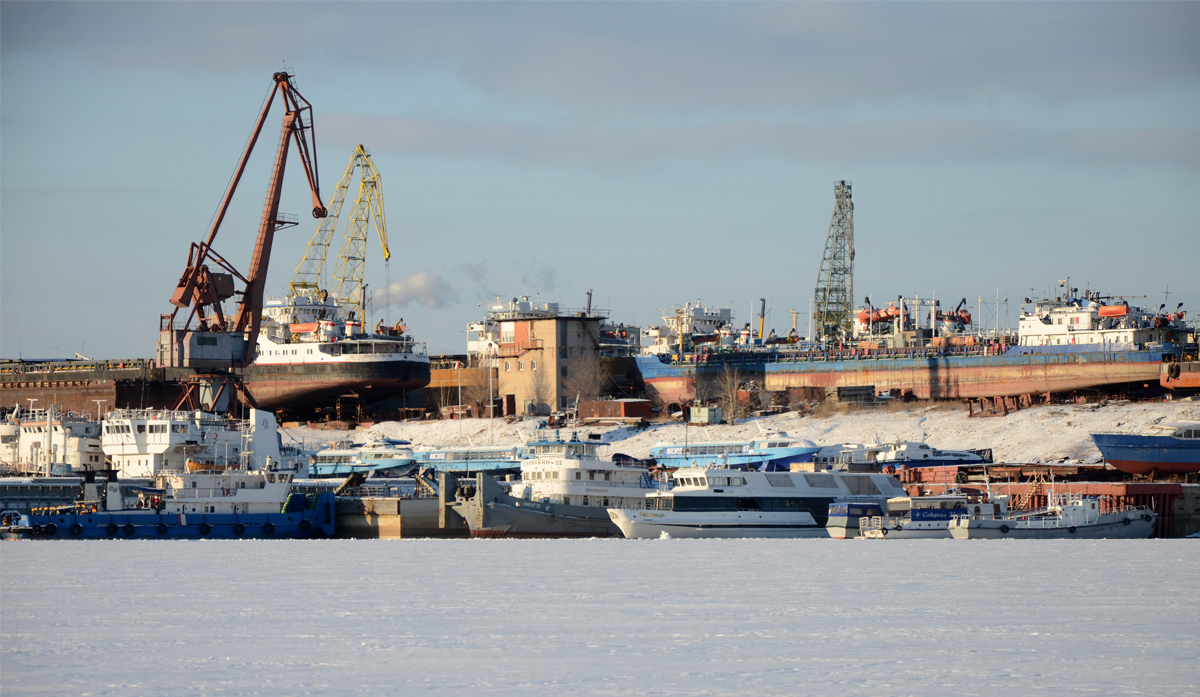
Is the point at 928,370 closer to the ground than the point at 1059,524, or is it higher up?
higher up

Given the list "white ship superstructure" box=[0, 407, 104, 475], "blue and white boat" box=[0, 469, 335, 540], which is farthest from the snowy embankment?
"white ship superstructure" box=[0, 407, 104, 475]

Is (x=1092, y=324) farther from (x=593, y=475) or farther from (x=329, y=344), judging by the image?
(x=329, y=344)

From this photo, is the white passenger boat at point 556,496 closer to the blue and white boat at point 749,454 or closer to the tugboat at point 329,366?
the blue and white boat at point 749,454

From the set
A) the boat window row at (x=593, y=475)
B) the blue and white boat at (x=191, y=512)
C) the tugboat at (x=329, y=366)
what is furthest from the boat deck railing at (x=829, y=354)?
the blue and white boat at (x=191, y=512)

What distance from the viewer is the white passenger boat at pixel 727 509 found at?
166 ft

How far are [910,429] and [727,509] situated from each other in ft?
85.4

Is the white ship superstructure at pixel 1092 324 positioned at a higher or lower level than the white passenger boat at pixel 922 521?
higher

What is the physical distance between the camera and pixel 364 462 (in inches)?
2726

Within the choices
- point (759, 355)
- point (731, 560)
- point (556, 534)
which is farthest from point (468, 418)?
point (731, 560)

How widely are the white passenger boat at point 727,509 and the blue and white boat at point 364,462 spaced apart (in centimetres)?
1964

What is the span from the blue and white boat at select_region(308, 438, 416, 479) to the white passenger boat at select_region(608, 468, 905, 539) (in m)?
19.6

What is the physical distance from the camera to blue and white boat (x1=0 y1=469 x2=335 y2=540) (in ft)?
169

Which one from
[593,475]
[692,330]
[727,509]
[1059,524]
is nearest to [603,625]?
[727,509]

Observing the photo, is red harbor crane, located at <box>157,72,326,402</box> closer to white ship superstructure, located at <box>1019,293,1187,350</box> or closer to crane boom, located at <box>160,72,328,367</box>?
crane boom, located at <box>160,72,328,367</box>
